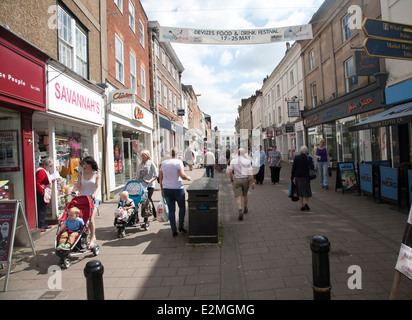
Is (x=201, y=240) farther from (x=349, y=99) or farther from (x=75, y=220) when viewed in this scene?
(x=349, y=99)

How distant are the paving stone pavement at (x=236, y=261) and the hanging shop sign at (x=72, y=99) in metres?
3.07

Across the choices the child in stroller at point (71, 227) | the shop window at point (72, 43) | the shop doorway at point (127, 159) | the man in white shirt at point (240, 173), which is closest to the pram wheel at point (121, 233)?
the child in stroller at point (71, 227)

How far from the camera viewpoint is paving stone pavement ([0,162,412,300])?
11.2ft

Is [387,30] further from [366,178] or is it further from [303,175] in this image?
[366,178]

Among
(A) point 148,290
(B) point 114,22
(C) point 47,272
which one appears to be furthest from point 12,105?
(B) point 114,22

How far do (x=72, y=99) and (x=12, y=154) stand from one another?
245 cm

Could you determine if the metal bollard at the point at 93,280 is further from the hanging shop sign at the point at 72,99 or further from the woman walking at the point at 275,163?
the woman walking at the point at 275,163

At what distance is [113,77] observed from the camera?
1127 cm

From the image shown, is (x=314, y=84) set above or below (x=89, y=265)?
above

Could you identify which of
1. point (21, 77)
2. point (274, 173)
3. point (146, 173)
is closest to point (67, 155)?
point (146, 173)

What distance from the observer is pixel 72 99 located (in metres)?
7.55

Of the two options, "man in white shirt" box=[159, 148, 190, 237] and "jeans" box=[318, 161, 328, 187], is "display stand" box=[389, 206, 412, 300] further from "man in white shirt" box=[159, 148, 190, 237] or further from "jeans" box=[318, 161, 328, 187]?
"jeans" box=[318, 161, 328, 187]
